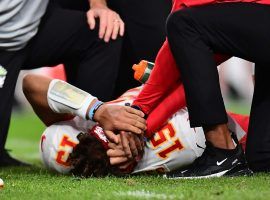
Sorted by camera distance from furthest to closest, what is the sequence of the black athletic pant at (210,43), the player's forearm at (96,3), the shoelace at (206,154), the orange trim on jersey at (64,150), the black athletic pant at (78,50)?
1. the player's forearm at (96,3)
2. the black athletic pant at (78,50)
3. the orange trim on jersey at (64,150)
4. the shoelace at (206,154)
5. the black athletic pant at (210,43)

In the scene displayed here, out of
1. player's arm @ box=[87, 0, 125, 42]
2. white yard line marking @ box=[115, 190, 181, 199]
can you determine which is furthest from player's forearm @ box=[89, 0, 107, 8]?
white yard line marking @ box=[115, 190, 181, 199]

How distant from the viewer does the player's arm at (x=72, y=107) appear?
3371mm

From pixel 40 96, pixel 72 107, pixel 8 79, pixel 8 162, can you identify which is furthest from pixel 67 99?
pixel 8 162

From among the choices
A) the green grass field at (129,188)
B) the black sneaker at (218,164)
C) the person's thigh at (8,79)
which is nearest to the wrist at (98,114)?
the green grass field at (129,188)

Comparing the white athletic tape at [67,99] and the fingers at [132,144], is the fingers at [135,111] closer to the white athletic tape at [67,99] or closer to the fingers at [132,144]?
the fingers at [132,144]

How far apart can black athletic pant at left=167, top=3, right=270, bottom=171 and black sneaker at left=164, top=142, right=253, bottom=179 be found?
15cm

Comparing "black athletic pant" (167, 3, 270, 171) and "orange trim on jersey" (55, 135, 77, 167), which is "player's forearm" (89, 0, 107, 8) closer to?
"orange trim on jersey" (55, 135, 77, 167)

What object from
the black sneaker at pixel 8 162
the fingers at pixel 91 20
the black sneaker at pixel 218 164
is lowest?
the black sneaker at pixel 8 162

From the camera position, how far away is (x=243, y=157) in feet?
10.6

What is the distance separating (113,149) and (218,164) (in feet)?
1.67

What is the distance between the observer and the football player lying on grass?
134 inches

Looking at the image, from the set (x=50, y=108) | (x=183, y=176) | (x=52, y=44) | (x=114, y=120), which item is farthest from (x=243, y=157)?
(x=52, y=44)

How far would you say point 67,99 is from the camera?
3547 millimetres

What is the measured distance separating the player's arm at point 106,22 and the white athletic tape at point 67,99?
506mm
